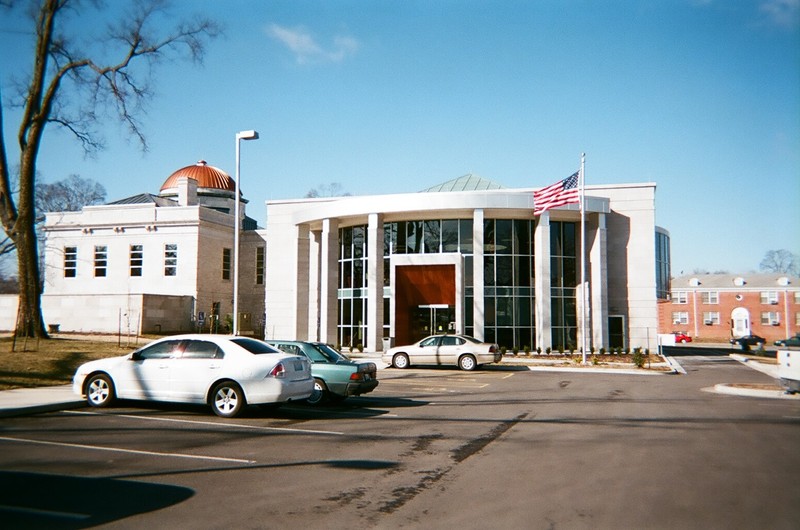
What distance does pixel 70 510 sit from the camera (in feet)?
20.2

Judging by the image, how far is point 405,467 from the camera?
8.40 m

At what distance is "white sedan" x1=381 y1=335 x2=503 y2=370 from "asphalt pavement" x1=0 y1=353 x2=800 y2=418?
1595mm

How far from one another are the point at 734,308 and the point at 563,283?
4893 cm

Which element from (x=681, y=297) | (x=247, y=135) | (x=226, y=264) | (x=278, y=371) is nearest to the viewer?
(x=278, y=371)

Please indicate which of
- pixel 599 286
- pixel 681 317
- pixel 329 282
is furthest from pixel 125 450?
pixel 681 317

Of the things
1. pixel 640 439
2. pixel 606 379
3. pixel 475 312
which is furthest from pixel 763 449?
pixel 475 312

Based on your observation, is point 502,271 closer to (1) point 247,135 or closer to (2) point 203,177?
(1) point 247,135

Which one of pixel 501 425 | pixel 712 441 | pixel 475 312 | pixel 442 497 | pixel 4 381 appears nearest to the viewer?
pixel 442 497

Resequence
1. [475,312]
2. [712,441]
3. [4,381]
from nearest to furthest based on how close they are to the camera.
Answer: [712,441] → [4,381] → [475,312]

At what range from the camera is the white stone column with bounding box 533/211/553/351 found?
1385 inches

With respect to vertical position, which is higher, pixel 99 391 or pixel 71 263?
pixel 71 263

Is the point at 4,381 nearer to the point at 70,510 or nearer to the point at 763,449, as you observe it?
the point at 70,510

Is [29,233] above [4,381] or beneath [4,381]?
above

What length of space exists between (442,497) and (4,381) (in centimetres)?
1379
